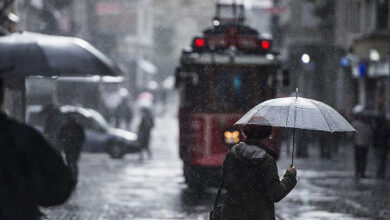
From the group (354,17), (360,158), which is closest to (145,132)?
(360,158)

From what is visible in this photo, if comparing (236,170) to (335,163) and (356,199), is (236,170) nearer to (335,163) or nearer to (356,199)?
(356,199)

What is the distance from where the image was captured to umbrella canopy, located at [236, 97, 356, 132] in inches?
278

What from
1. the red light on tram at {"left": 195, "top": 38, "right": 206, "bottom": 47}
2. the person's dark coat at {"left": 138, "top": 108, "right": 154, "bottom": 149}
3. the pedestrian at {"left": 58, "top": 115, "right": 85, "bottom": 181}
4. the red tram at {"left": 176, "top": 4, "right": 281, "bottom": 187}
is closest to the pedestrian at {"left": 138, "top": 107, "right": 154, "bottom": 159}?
the person's dark coat at {"left": 138, "top": 108, "right": 154, "bottom": 149}

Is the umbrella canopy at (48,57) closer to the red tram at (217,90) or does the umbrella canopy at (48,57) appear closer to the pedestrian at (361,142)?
the red tram at (217,90)

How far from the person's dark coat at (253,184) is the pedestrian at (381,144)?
15.3 meters

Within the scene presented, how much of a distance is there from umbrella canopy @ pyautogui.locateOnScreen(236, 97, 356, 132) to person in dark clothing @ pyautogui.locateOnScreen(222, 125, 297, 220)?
478mm

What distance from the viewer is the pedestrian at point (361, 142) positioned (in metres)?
21.0

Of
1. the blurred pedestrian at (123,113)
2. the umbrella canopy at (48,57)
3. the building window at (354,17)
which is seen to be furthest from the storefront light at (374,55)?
the umbrella canopy at (48,57)

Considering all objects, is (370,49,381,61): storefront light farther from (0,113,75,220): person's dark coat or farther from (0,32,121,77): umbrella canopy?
(0,113,75,220): person's dark coat

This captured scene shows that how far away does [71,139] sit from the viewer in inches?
647

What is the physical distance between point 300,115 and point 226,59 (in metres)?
10.9

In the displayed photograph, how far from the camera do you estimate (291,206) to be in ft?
50.4

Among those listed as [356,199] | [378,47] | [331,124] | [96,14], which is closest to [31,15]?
[378,47]

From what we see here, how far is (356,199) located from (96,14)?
54.3m
